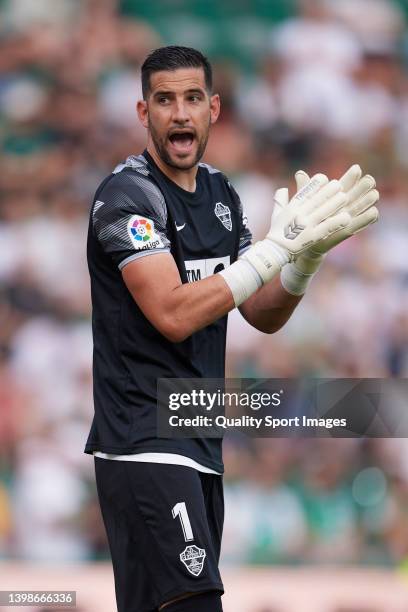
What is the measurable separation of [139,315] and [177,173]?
0.44 metres

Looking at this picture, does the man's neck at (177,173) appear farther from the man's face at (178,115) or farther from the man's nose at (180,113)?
the man's nose at (180,113)

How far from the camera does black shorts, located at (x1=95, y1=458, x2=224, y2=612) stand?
2.79 m

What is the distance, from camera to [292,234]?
2.88 meters

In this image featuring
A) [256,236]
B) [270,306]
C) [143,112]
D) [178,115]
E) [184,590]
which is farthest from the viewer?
[256,236]

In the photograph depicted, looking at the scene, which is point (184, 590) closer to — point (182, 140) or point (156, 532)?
point (156, 532)

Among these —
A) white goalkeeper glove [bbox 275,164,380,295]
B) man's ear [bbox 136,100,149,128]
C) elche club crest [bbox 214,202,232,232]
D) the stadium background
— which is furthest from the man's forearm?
the stadium background

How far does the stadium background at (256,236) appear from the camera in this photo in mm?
5293

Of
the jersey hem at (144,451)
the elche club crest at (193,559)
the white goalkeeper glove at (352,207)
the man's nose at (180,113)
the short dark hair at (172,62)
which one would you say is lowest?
the elche club crest at (193,559)

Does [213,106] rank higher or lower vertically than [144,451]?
higher

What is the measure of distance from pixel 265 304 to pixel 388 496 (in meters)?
2.45

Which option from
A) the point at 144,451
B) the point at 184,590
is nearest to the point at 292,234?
the point at 144,451

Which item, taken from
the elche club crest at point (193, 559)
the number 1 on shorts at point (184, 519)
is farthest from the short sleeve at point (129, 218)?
the elche club crest at point (193, 559)

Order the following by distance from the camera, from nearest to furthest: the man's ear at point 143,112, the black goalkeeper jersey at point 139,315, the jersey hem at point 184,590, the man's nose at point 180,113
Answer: the jersey hem at point 184,590, the black goalkeeper jersey at point 139,315, the man's nose at point 180,113, the man's ear at point 143,112

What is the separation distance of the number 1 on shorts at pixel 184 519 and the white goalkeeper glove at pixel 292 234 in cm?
53
